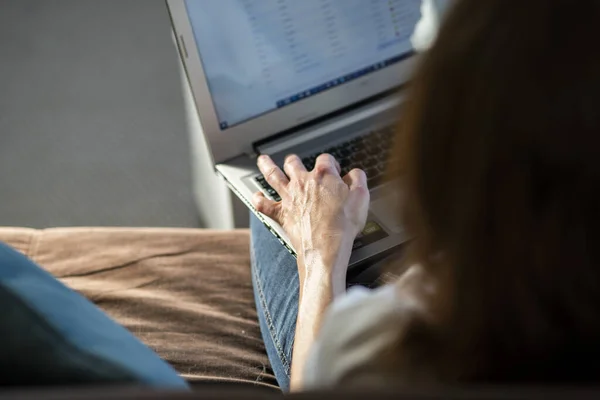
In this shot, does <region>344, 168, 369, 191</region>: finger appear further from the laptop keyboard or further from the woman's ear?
the woman's ear

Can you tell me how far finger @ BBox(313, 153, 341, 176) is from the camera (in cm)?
111

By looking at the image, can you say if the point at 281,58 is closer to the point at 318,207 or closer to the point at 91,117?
the point at 318,207

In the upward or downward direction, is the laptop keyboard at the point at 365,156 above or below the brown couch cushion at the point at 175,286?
above

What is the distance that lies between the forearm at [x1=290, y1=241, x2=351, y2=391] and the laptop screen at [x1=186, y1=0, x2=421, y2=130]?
30 centimetres

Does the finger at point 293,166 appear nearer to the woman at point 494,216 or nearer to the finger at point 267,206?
the finger at point 267,206

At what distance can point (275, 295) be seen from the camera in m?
1.10

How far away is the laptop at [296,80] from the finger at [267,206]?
0.4 inches

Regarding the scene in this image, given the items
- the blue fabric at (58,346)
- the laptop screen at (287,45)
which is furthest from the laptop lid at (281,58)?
the blue fabric at (58,346)

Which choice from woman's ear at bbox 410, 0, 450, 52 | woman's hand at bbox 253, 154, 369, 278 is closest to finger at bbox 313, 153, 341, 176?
woman's hand at bbox 253, 154, 369, 278

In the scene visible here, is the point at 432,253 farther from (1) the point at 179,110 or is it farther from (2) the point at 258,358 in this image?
(1) the point at 179,110

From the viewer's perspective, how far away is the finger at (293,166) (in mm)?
1132

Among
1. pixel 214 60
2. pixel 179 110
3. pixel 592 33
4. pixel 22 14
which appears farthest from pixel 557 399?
pixel 22 14

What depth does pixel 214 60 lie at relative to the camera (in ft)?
3.77

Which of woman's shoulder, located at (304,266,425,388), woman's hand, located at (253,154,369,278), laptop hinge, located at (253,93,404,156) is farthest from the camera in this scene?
laptop hinge, located at (253,93,404,156)
